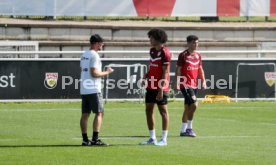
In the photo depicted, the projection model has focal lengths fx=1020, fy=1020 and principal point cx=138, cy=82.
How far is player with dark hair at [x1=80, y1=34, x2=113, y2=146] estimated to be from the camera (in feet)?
59.8

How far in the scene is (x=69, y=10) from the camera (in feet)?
115

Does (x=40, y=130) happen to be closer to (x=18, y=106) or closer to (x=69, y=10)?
(x=18, y=106)

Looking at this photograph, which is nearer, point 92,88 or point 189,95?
point 92,88

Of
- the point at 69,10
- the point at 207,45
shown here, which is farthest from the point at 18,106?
the point at 207,45

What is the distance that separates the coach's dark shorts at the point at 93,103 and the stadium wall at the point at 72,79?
39.9ft

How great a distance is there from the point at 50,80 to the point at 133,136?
10.7 metres

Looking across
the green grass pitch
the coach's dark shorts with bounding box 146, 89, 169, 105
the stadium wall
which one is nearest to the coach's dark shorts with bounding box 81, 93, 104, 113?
the green grass pitch

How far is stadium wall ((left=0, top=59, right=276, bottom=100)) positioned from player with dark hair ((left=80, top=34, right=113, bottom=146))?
40.0 feet

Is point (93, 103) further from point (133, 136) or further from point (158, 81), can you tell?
point (133, 136)

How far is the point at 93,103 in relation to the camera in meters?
18.3

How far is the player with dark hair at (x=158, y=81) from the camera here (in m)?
18.3

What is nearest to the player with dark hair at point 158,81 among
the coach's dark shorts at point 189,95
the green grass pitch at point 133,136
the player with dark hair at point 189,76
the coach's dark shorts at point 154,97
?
the coach's dark shorts at point 154,97

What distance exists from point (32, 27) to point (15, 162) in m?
19.2

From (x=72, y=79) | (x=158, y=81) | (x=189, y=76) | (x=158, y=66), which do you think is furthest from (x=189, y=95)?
(x=72, y=79)
